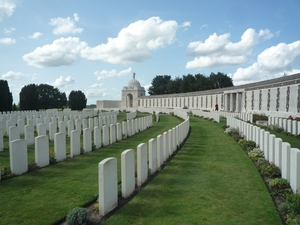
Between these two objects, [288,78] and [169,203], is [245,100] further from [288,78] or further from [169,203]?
[169,203]

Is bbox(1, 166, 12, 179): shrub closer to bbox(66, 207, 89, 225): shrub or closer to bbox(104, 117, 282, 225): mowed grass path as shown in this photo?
bbox(66, 207, 89, 225): shrub

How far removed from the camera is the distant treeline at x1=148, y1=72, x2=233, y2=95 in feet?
240

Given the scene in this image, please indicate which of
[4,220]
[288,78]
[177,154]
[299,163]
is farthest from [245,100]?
[4,220]

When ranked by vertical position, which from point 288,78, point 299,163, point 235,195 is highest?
point 288,78

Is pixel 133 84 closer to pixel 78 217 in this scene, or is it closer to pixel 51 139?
pixel 51 139

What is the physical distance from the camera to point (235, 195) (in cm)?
541

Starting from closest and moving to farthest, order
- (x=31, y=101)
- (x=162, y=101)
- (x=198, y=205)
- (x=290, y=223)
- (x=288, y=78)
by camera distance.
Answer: (x=290, y=223) < (x=198, y=205) < (x=288, y=78) < (x=31, y=101) < (x=162, y=101)

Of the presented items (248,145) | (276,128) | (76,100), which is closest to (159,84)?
(76,100)

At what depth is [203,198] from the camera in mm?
5234

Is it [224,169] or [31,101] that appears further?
[31,101]

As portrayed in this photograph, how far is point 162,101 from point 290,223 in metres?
61.9

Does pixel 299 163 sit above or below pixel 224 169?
above

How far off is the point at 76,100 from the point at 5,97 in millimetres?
16403

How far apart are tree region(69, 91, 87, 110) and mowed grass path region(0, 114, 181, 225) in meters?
42.6
